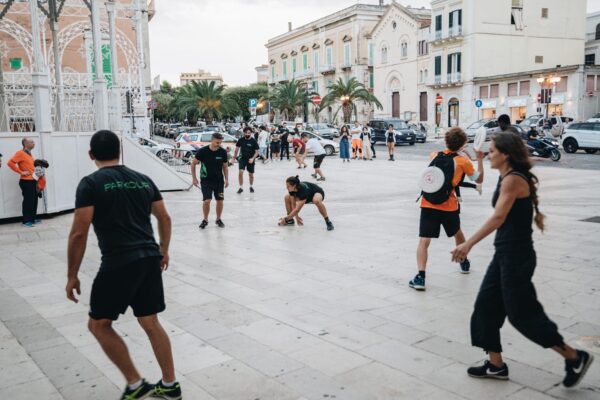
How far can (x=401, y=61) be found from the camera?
2132 inches

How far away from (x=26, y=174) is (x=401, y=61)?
157 ft

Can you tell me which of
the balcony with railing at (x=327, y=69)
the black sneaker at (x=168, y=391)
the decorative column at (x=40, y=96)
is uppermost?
the balcony with railing at (x=327, y=69)

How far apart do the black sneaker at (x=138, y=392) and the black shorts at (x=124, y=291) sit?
1.60 feet

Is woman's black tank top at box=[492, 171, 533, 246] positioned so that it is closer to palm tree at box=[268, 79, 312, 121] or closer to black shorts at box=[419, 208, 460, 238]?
black shorts at box=[419, 208, 460, 238]

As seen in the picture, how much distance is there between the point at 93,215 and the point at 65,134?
379 inches

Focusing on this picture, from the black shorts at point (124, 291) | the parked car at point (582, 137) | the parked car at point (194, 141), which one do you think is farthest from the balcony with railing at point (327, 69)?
the black shorts at point (124, 291)

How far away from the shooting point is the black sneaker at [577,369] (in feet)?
12.0

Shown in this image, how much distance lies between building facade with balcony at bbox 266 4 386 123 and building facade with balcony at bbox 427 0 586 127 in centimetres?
1148

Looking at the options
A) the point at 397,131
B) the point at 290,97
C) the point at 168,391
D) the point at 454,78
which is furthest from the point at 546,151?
the point at 290,97

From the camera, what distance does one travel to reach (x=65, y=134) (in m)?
12.1

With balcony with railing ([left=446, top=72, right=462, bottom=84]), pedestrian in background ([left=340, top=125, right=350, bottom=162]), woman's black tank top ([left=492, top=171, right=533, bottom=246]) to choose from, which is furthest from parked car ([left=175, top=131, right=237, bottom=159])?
balcony with railing ([left=446, top=72, right=462, bottom=84])

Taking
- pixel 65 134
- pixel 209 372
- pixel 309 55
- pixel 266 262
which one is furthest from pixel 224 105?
pixel 209 372

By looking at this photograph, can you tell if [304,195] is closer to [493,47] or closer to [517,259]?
[517,259]

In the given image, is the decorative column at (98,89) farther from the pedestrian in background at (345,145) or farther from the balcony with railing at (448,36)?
the balcony with railing at (448,36)
